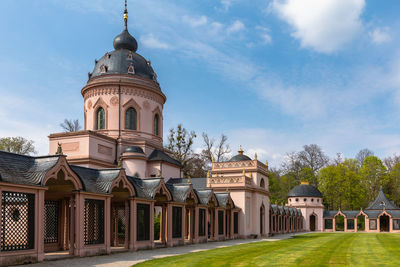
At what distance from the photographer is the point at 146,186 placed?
24078 millimetres

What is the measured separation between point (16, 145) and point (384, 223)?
60251mm

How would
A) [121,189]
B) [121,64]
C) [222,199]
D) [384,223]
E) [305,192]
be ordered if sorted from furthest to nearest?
[305,192]
[384,223]
[121,64]
[222,199]
[121,189]

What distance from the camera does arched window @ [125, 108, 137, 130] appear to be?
135 feet

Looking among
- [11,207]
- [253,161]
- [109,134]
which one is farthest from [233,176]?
[11,207]

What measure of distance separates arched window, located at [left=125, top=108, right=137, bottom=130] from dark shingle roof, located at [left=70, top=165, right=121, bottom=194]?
804 inches

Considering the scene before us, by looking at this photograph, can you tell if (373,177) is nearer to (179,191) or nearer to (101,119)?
(101,119)

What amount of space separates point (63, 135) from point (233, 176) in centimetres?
1581

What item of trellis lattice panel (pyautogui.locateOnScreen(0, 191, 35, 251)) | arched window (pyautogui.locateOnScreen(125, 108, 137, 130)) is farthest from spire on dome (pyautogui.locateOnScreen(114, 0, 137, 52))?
trellis lattice panel (pyautogui.locateOnScreen(0, 191, 35, 251))

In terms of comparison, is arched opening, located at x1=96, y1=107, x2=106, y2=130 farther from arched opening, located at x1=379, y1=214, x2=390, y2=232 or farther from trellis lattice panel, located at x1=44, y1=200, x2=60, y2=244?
arched opening, located at x1=379, y1=214, x2=390, y2=232

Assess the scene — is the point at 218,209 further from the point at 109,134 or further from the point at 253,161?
the point at 109,134

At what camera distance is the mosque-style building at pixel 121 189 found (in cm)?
1628

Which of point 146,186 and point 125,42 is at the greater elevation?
point 125,42

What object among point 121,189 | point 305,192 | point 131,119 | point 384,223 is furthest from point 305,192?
point 121,189

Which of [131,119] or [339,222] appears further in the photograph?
[339,222]
